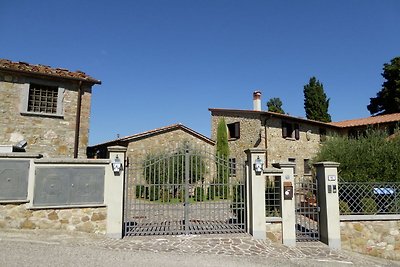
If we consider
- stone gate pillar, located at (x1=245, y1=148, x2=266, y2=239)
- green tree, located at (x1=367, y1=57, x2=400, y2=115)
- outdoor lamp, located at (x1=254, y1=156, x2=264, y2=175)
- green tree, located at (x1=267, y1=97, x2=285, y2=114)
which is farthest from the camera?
green tree, located at (x1=267, y1=97, x2=285, y2=114)

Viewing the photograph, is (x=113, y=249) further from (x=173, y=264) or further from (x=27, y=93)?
(x=27, y=93)

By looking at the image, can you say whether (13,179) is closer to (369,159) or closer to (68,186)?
(68,186)

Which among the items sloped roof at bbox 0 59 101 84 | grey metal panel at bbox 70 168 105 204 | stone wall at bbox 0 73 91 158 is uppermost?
sloped roof at bbox 0 59 101 84

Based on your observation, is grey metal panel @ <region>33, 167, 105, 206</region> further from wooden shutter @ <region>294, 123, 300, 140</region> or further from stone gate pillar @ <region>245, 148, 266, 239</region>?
wooden shutter @ <region>294, 123, 300, 140</region>

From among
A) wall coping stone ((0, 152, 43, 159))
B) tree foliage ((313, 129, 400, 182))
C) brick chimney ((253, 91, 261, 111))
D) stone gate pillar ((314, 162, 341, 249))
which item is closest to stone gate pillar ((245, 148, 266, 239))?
stone gate pillar ((314, 162, 341, 249))

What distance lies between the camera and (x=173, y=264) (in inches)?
213

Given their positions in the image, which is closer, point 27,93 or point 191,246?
point 191,246

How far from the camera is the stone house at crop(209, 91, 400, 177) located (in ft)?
67.8

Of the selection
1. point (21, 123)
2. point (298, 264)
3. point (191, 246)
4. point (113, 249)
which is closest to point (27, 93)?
point (21, 123)

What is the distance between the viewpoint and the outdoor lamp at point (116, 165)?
281 inches

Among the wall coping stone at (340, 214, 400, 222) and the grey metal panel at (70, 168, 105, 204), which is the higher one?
the grey metal panel at (70, 168, 105, 204)

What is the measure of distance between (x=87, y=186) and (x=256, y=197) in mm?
4308

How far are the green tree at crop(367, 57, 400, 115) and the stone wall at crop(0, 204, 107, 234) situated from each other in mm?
33451

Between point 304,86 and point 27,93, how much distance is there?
30.7 m
